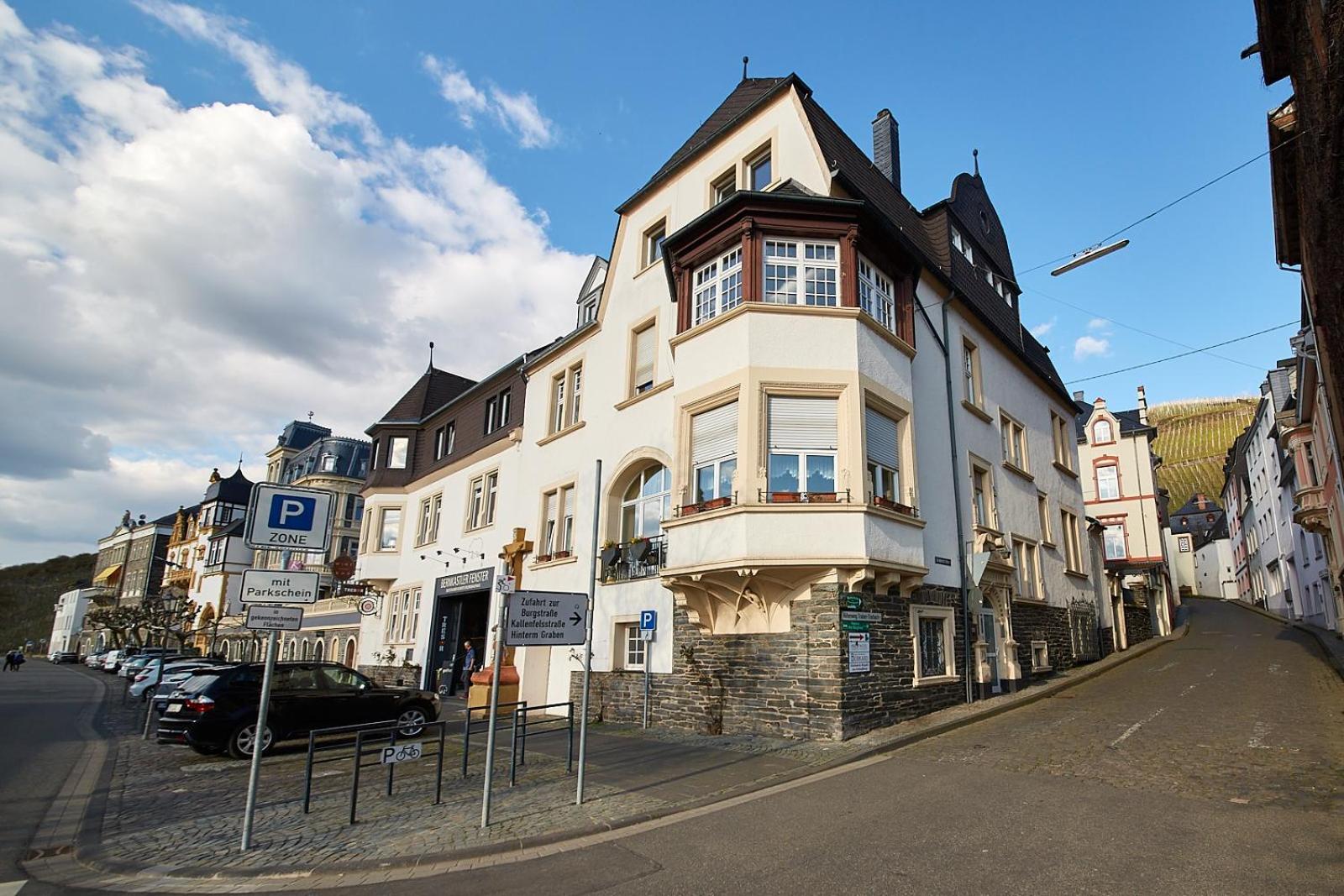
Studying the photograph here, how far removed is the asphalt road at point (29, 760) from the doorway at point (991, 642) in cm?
1684

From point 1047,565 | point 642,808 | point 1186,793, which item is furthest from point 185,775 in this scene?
point 1047,565

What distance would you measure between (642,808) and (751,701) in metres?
5.45

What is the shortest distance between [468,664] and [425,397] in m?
14.9

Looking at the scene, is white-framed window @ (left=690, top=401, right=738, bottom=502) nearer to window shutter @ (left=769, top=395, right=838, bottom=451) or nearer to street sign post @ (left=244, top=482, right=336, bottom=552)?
window shutter @ (left=769, top=395, right=838, bottom=451)

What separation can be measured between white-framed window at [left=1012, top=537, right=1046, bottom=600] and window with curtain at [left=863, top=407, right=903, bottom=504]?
24.6 ft

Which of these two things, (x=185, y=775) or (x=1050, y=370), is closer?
(x=185, y=775)

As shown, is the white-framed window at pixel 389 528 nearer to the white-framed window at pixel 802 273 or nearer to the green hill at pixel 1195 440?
the white-framed window at pixel 802 273

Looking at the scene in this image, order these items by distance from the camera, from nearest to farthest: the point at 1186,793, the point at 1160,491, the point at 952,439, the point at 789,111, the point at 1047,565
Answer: the point at 1186,793, the point at 789,111, the point at 952,439, the point at 1047,565, the point at 1160,491

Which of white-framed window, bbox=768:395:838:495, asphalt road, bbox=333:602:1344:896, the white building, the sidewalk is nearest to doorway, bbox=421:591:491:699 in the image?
the white building

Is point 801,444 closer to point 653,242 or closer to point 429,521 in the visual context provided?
point 653,242

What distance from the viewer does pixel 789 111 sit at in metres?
16.5

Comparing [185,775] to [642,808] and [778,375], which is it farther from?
[778,375]

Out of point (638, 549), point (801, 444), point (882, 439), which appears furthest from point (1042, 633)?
point (638, 549)

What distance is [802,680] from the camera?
12633 millimetres
